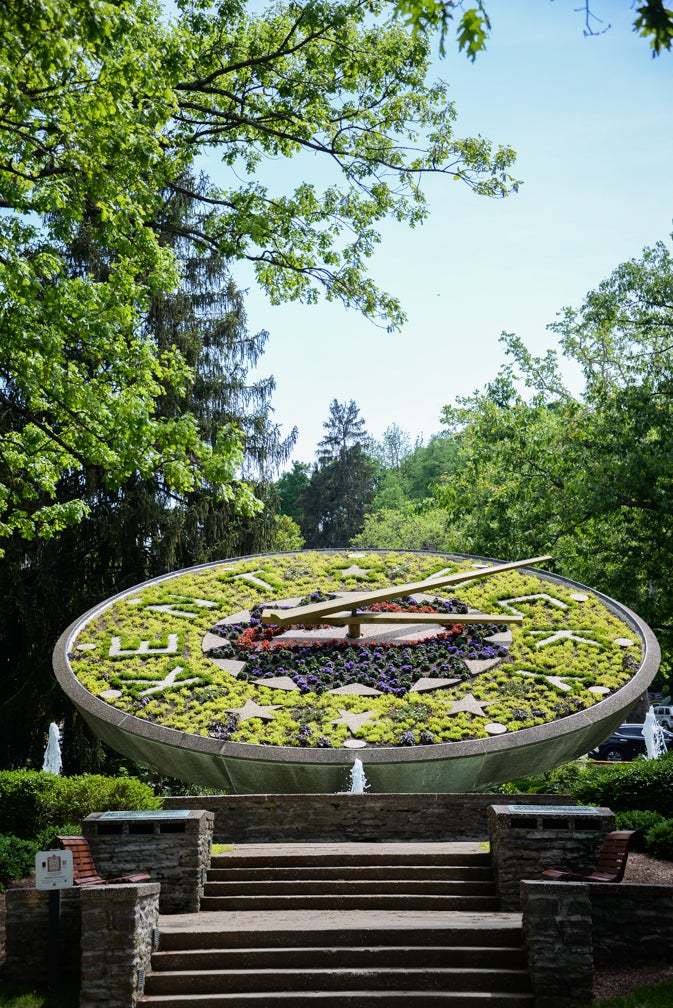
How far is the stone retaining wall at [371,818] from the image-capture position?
32.9ft

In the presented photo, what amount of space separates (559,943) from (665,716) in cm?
2853

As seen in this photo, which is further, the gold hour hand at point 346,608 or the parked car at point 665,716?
the parked car at point 665,716

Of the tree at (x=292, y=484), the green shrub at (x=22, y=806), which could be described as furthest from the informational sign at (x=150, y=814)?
the tree at (x=292, y=484)

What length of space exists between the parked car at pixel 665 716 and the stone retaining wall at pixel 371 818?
70.9 feet

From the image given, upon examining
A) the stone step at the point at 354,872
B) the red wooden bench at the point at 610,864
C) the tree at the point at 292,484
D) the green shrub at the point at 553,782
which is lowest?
the green shrub at the point at 553,782

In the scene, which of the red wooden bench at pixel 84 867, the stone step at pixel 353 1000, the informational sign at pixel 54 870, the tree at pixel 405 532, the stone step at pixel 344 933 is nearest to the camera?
the stone step at pixel 353 1000

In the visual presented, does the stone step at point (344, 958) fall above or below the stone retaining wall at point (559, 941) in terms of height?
below

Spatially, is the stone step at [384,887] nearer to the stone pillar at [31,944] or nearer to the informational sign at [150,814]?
the informational sign at [150,814]

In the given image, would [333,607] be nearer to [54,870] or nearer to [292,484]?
[54,870]

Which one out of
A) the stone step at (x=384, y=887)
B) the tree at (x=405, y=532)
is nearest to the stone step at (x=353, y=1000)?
the stone step at (x=384, y=887)

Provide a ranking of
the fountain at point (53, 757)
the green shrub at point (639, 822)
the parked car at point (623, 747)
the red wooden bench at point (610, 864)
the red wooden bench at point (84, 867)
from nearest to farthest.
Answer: the red wooden bench at point (610, 864) → the red wooden bench at point (84, 867) → the green shrub at point (639, 822) → the fountain at point (53, 757) → the parked car at point (623, 747)

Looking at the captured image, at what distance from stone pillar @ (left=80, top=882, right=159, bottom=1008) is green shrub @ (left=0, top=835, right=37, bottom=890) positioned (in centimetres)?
386

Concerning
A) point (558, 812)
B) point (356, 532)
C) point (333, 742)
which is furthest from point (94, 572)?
point (356, 532)

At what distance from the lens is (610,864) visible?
7398 mm
